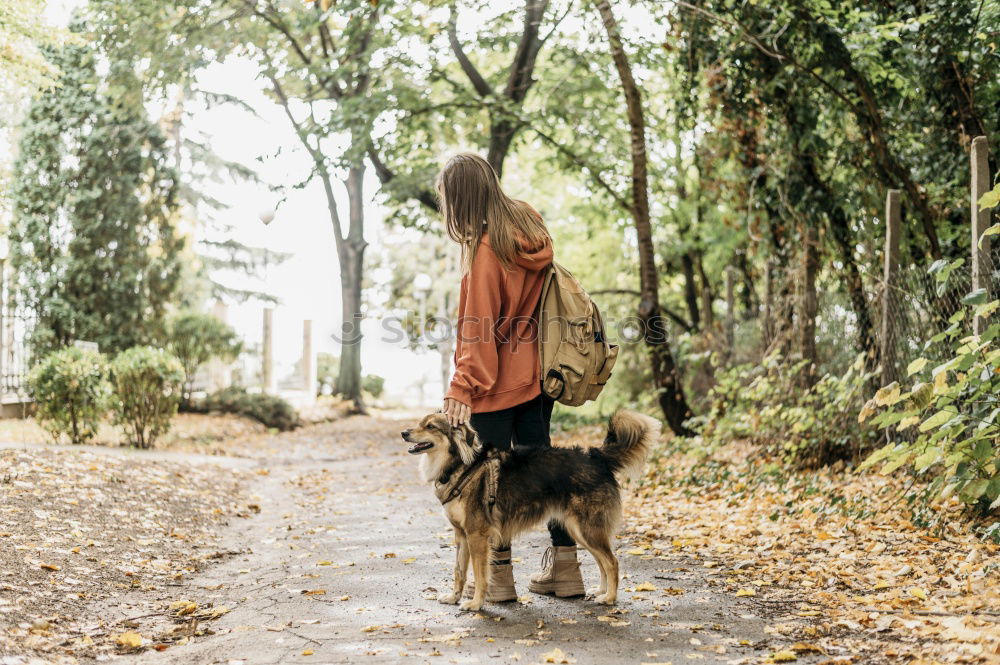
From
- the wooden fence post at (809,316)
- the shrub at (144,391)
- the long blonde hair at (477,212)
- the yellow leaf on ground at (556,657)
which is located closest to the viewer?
the yellow leaf on ground at (556,657)

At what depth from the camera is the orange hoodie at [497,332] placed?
4324 mm

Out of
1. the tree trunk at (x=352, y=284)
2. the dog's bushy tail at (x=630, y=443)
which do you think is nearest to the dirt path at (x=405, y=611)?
the dog's bushy tail at (x=630, y=443)

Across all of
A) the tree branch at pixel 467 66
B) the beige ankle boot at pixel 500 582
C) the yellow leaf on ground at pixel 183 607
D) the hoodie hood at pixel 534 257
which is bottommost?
the yellow leaf on ground at pixel 183 607

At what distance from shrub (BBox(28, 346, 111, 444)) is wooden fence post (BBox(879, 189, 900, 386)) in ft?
29.2

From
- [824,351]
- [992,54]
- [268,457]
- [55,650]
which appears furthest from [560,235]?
[55,650]

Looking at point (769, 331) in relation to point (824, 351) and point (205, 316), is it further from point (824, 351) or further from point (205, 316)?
point (205, 316)

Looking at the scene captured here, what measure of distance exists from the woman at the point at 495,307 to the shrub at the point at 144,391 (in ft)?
26.8

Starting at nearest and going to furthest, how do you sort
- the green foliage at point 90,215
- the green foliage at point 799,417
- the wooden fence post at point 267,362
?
the green foliage at point 799,417 < the green foliage at point 90,215 < the wooden fence post at point 267,362

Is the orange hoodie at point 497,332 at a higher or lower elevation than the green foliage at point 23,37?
lower

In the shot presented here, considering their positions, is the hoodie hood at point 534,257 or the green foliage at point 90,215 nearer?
the hoodie hood at point 534,257

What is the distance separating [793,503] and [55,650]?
5377 mm

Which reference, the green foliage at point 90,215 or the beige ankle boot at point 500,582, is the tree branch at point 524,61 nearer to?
the green foliage at point 90,215

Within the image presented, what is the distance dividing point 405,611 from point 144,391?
8.11 metres

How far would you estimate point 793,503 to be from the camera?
704 centimetres
